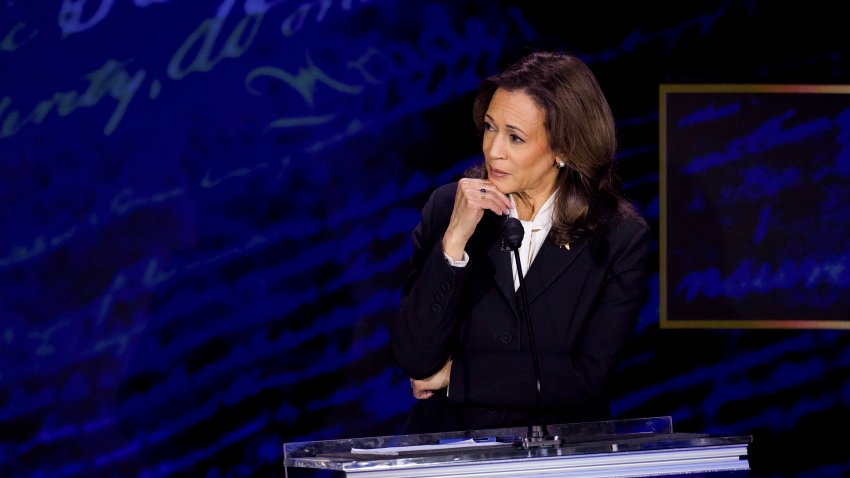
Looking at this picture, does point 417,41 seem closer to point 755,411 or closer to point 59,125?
point 59,125

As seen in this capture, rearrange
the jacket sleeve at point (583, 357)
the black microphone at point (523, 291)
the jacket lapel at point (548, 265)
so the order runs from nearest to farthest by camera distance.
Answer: the black microphone at point (523, 291), the jacket sleeve at point (583, 357), the jacket lapel at point (548, 265)

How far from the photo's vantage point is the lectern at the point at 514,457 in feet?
6.33

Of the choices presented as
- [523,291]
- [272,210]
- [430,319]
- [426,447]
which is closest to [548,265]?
[430,319]

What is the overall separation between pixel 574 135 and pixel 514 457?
124 centimetres

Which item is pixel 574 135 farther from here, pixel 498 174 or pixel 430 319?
pixel 430 319

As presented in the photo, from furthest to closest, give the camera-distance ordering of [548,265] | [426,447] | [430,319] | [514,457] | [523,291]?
[548,265], [430,319], [523,291], [426,447], [514,457]

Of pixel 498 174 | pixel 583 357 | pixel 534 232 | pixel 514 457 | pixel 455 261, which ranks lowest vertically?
pixel 514 457

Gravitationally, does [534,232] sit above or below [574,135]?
below

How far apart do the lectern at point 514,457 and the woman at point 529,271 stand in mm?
514

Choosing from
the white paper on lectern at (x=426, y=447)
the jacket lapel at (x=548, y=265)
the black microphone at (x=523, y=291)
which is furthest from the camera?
the jacket lapel at (x=548, y=265)

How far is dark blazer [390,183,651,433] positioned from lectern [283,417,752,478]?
497mm

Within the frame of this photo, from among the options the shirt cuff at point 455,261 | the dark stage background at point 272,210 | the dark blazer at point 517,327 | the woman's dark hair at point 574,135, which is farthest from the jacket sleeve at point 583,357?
the dark stage background at point 272,210

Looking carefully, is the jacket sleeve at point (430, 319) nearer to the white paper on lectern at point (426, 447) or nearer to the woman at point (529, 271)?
the woman at point (529, 271)

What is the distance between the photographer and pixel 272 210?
13.2 ft
